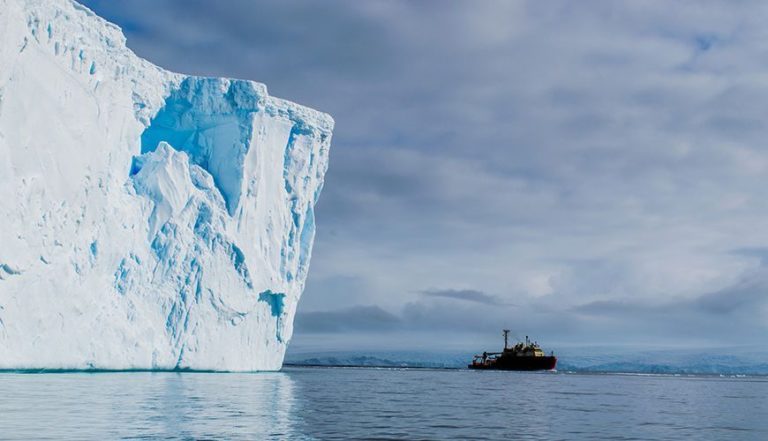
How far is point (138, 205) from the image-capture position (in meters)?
28.5

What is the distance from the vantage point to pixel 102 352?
83.1 feet

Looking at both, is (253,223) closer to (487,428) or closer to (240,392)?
(240,392)

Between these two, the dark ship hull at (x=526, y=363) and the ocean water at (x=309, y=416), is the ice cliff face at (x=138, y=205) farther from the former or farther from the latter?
the dark ship hull at (x=526, y=363)

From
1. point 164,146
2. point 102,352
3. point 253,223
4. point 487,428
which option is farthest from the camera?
point 253,223

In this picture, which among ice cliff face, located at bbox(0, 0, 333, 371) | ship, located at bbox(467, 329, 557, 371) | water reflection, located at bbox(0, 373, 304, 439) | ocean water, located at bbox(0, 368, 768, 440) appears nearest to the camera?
water reflection, located at bbox(0, 373, 304, 439)

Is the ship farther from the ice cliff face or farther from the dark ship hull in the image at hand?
the ice cliff face

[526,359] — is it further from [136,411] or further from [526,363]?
[136,411]

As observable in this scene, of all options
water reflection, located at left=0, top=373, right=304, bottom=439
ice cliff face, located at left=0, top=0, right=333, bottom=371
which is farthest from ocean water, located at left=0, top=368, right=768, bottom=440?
ice cliff face, located at left=0, top=0, right=333, bottom=371

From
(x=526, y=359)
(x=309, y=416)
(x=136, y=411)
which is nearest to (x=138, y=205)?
(x=136, y=411)

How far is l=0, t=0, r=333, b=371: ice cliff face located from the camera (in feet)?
73.4

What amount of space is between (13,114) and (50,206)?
2.94 metres

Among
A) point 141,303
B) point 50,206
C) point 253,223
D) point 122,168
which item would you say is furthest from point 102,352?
point 253,223

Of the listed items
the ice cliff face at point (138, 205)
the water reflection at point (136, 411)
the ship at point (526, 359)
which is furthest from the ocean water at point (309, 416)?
the ship at point (526, 359)

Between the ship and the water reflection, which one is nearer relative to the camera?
the water reflection
